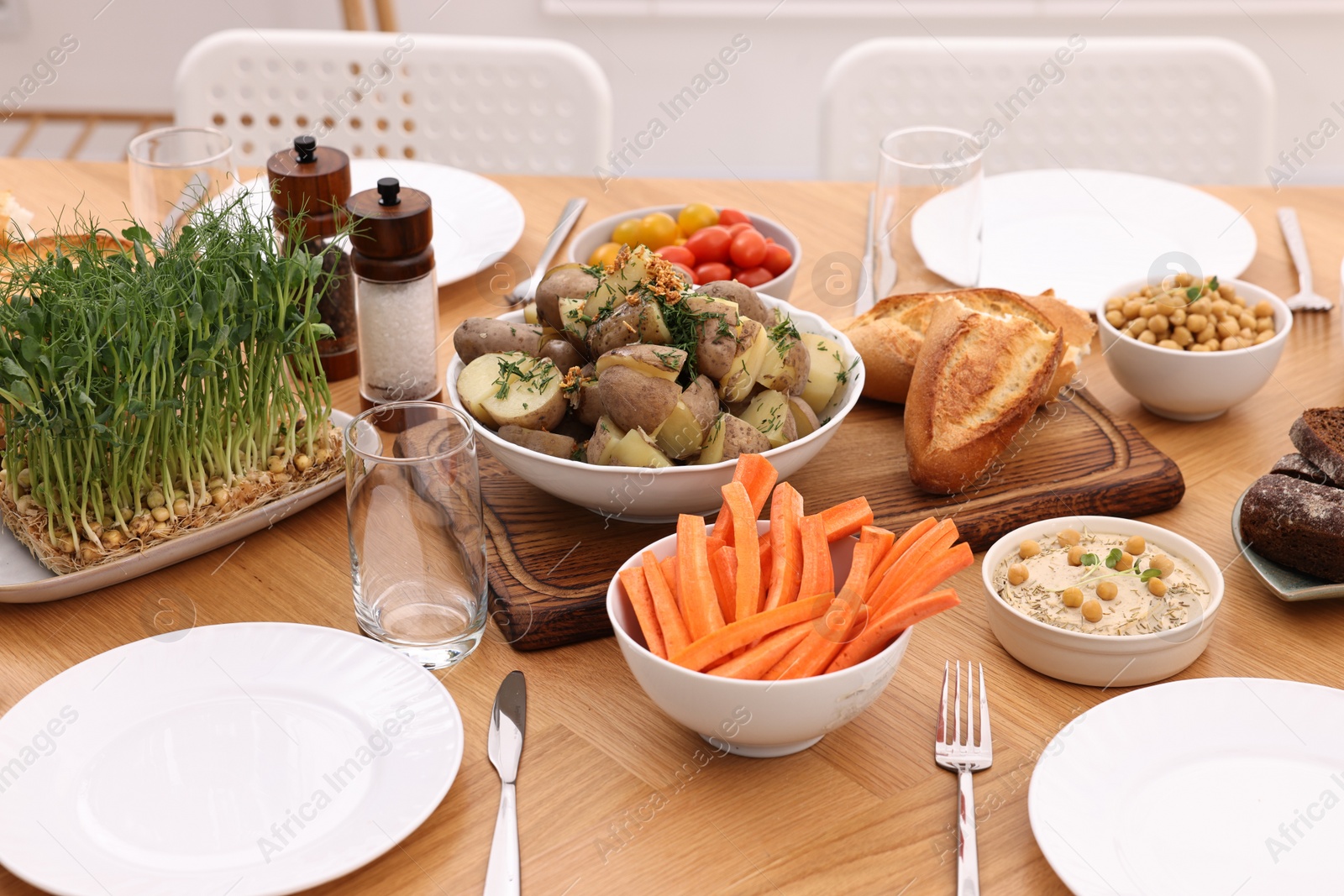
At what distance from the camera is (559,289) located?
53.7 inches

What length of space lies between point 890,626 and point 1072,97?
1907 millimetres

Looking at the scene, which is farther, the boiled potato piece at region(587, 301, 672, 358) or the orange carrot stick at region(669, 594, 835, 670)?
the boiled potato piece at region(587, 301, 672, 358)

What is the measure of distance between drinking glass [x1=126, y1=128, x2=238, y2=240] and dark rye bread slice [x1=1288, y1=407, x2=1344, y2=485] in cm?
146

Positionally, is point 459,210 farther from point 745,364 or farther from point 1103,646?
point 1103,646

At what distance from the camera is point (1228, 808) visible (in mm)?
998

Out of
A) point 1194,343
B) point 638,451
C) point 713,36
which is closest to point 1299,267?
point 1194,343

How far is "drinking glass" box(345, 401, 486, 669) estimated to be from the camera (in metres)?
1.13

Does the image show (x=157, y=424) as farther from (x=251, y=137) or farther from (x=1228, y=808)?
(x=251, y=137)

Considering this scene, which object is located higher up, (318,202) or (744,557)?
(318,202)

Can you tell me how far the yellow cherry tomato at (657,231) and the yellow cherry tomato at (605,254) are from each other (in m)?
0.05

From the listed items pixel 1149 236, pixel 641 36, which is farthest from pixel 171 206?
pixel 641 36

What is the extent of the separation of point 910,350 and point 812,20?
2.68 meters

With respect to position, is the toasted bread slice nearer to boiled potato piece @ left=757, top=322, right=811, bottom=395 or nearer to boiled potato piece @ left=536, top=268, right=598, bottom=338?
boiled potato piece @ left=757, top=322, right=811, bottom=395

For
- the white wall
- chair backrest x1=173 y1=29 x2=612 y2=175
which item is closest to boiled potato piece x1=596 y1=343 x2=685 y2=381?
chair backrest x1=173 y1=29 x2=612 y2=175
